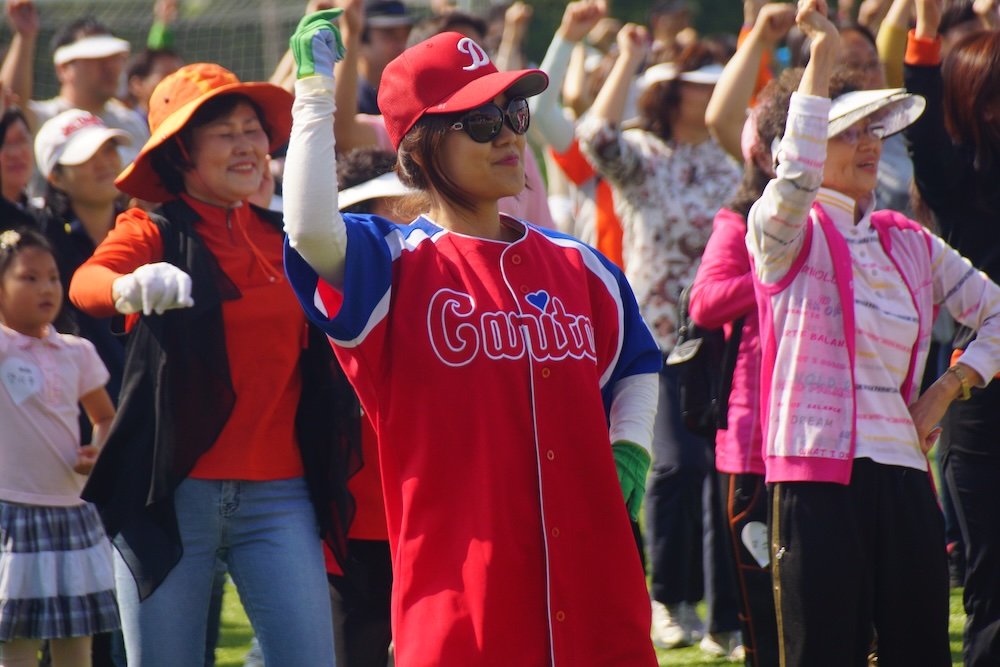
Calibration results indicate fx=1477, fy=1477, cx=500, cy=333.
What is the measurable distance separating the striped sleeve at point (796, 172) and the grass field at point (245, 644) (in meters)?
2.60

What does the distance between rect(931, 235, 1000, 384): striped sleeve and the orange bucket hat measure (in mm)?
2012

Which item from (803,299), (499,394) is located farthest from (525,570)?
(803,299)

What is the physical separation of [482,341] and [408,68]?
63 cm

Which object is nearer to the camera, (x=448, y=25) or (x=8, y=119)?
(x=8, y=119)

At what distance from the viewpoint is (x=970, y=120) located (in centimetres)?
493

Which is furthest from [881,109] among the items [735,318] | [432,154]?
[432,154]

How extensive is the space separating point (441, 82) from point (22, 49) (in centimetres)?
549

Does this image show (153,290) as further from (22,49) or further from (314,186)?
(22,49)

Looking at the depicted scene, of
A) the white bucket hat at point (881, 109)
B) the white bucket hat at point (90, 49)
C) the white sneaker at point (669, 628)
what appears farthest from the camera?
the white bucket hat at point (90, 49)

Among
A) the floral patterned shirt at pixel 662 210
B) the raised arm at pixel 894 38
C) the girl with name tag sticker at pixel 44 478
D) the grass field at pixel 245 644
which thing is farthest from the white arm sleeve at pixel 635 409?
the floral patterned shirt at pixel 662 210

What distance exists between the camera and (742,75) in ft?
19.4

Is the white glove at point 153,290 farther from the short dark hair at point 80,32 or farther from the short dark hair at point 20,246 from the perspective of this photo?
the short dark hair at point 80,32

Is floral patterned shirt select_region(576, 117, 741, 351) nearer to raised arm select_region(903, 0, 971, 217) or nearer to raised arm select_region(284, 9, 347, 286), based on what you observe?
raised arm select_region(903, 0, 971, 217)

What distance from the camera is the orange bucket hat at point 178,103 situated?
430 centimetres
